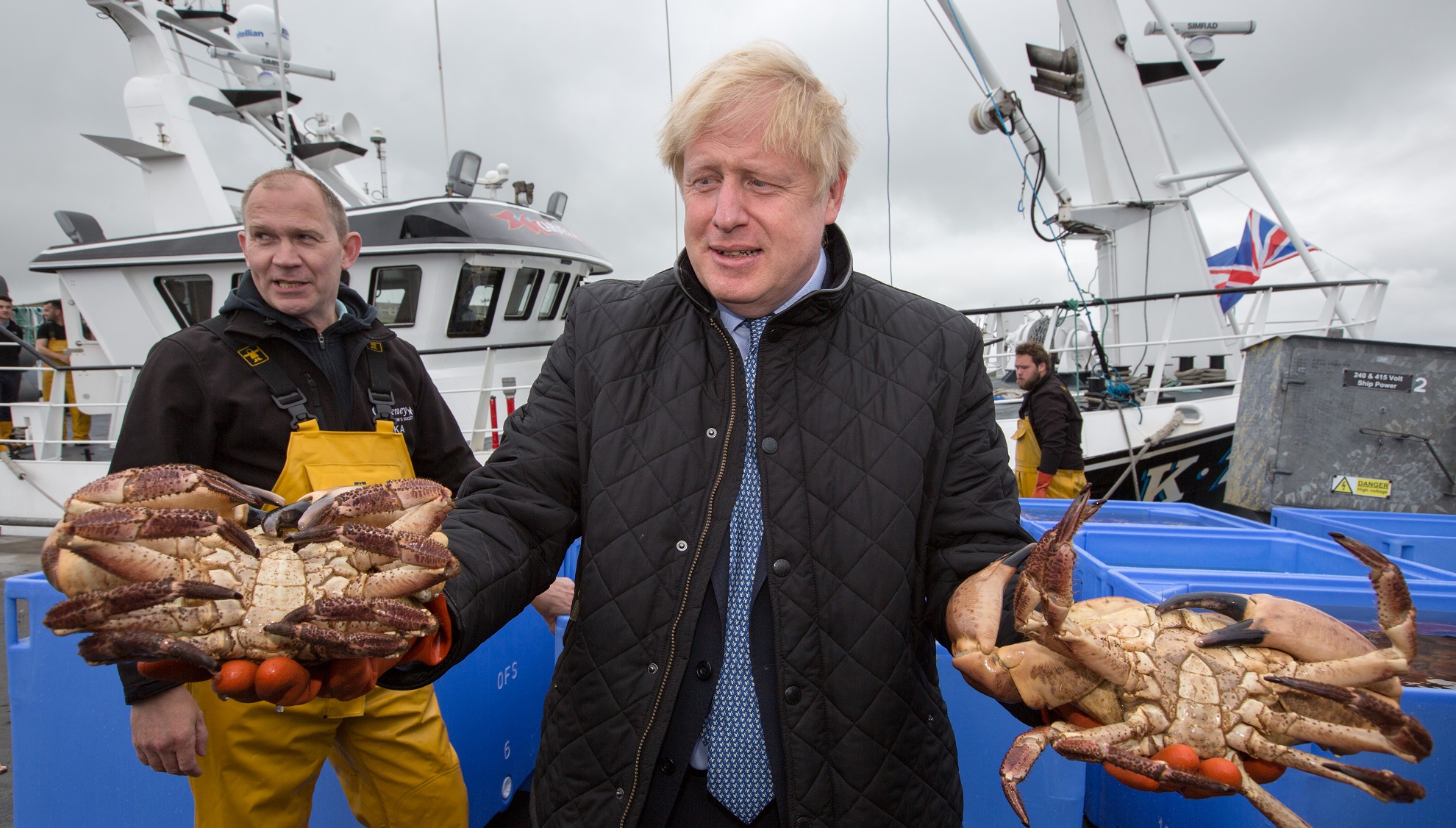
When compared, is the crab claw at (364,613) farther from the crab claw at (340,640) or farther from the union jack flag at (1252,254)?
the union jack flag at (1252,254)

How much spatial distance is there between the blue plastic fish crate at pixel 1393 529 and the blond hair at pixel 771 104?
3064 millimetres

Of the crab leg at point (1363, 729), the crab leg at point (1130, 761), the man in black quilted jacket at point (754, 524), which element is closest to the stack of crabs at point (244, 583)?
the man in black quilted jacket at point (754, 524)

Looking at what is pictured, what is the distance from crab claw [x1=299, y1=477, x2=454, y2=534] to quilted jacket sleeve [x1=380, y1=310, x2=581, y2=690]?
48 millimetres

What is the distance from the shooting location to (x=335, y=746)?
2.27 m

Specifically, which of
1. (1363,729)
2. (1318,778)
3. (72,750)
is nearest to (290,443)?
(72,750)

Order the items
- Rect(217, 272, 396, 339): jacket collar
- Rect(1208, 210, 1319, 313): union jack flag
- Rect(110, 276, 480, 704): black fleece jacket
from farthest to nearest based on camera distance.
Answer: Rect(1208, 210, 1319, 313): union jack flag, Rect(217, 272, 396, 339): jacket collar, Rect(110, 276, 480, 704): black fleece jacket

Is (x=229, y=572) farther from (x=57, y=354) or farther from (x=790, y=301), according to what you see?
(x=57, y=354)

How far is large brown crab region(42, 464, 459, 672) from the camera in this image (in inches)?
48.2

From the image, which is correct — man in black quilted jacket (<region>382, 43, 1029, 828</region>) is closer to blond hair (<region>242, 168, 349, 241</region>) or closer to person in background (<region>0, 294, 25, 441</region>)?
blond hair (<region>242, 168, 349, 241</region>)

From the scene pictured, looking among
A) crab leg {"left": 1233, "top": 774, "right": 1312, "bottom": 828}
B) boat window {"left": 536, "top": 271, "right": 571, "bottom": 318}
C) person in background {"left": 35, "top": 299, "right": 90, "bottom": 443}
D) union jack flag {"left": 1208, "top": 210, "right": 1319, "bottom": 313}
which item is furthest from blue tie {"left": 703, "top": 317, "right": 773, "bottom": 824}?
person in background {"left": 35, "top": 299, "right": 90, "bottom": 443}

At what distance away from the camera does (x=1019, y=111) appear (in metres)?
9.29

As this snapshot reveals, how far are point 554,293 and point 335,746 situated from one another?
8274mm

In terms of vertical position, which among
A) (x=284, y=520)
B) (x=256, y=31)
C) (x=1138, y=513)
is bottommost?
(x=1138, y=513)

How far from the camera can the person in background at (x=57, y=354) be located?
9.31 meters
